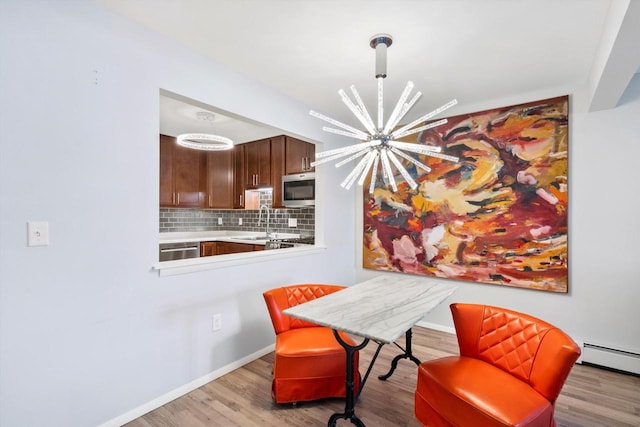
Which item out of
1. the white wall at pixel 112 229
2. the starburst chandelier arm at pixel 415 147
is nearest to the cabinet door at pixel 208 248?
the white wall at pixel 112 229

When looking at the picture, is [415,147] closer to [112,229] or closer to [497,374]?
[497,374]

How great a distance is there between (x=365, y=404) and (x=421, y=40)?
2.47m

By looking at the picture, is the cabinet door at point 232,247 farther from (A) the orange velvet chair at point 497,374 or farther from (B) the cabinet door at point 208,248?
(A) the orange velvet chair at point 497,374

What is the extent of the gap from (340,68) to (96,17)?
5.18 ft

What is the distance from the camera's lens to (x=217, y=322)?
2344 mm

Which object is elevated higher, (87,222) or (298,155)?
(298,155)

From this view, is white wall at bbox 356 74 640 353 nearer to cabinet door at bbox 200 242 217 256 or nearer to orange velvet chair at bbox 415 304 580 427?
orange velvet chair at bbox 415 304 580 427

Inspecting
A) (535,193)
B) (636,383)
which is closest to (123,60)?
(535,193)

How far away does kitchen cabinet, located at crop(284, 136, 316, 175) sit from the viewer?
13.5ft

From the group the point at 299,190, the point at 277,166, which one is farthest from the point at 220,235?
the point at 299,190

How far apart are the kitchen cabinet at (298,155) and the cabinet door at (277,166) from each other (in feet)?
0.29

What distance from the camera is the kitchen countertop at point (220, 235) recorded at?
4.49 m

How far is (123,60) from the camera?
1.80 meters

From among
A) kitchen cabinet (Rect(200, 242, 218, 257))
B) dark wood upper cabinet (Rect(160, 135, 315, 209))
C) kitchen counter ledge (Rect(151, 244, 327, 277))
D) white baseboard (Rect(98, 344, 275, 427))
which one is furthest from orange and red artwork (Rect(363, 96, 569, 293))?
kitchen cabinet (Rect(200, 242, 218, 257))
